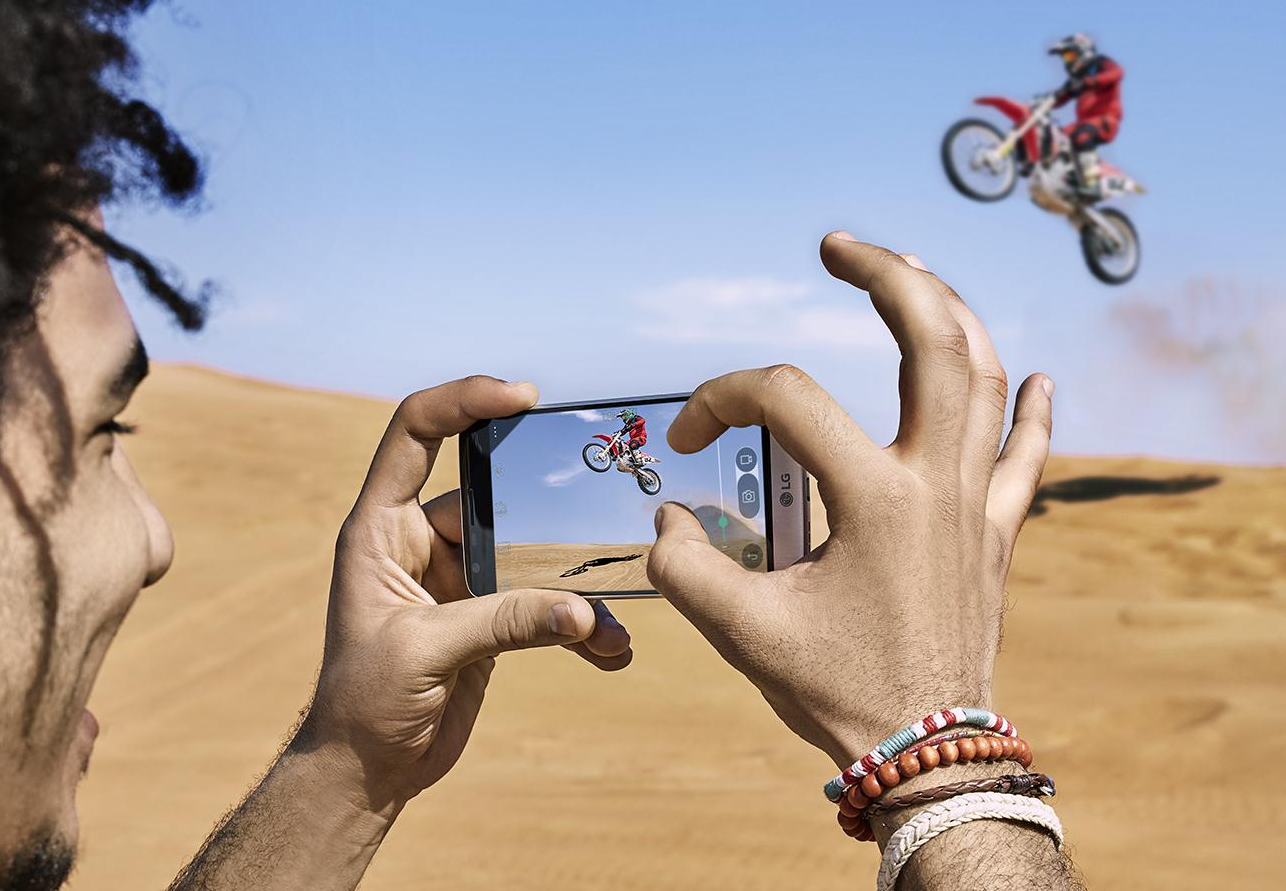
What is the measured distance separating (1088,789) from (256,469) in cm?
1359

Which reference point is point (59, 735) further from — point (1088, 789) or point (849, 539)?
point (1088, 789)

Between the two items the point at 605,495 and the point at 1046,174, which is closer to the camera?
the point at 605,495

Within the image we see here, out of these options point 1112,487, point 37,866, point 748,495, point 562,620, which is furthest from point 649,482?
point 1112,487

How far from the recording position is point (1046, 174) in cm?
1446

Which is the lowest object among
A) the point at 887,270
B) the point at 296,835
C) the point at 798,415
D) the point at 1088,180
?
the point at 296,835

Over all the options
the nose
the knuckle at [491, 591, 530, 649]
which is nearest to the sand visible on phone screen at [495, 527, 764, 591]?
the knuckle at [491, 591, 530, 649]

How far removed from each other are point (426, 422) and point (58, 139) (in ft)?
3.24

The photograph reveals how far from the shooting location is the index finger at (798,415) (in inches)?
69.7

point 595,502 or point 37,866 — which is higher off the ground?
point 595,502

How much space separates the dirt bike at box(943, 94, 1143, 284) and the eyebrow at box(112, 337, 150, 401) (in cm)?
1277

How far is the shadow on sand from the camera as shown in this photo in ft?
64.6

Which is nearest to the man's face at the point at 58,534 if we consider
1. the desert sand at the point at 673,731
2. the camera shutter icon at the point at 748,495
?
the camera shutter icon at the point at 748,495

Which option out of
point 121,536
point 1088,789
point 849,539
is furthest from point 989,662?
point 1088,789

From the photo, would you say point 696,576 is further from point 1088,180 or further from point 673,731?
point 1088,180
